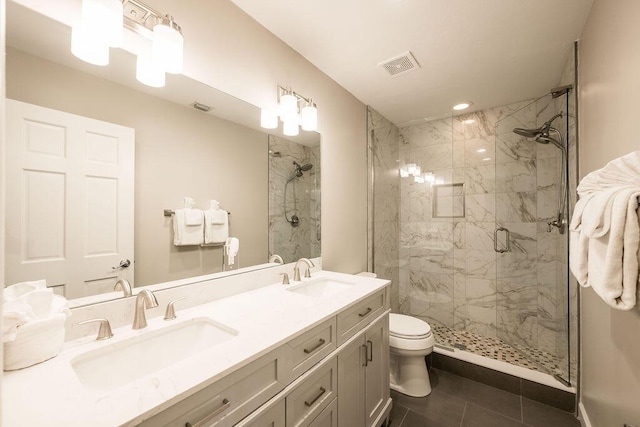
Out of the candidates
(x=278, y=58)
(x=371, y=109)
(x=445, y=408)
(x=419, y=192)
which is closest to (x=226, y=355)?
(x=278, y=58)

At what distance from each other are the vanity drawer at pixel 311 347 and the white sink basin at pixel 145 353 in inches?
8.8

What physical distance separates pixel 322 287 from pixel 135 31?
1.59 metres

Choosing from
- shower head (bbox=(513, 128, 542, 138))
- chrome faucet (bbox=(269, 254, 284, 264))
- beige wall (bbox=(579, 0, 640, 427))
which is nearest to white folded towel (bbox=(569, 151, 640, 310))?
beige wall (bbox=(579, 0, 640, 427))

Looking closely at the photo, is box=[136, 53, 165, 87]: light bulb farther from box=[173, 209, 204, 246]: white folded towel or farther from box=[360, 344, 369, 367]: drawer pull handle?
box=[360, 344, 369, 367]: drawer pull handle

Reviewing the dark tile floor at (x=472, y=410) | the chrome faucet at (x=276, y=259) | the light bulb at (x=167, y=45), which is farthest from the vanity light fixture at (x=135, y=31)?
the dark tile floor at (x=472, y=410)

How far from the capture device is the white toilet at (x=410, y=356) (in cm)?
192

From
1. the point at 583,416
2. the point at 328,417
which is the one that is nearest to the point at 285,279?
the point at 328,417

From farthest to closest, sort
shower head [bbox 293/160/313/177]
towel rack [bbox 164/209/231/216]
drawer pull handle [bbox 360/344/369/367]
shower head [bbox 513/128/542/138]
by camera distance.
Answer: shower head [bbox 513/128/542/138] → shower head [bbox 293/160/313/177] → drawer pull handle [bbox 360/344/369/367] → towel rack [bbox 164/209/231/216]

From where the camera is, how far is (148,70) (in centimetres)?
106

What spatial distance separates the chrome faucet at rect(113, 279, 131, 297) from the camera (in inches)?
38.8

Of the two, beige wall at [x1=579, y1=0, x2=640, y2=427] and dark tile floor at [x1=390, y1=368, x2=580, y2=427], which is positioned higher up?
beige wall at [x1=579, y1=0, x2=640, y2=427]

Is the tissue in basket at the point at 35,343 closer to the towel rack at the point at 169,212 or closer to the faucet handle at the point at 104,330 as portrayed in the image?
the faucet handle at the point at 104,330

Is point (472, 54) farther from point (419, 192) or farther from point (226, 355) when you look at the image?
point (226, 355)

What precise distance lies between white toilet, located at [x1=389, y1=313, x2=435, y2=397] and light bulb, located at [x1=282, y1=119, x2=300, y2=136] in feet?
5.31
